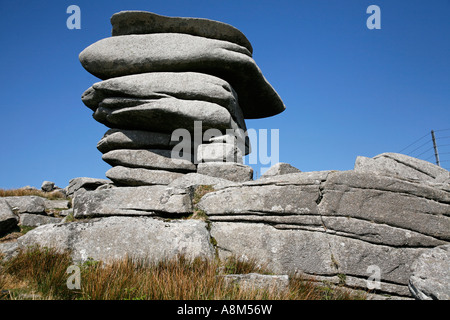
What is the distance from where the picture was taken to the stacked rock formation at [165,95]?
38.2 feet

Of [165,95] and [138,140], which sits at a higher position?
[165,95]

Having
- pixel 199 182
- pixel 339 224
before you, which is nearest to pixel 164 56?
pixel 199 182

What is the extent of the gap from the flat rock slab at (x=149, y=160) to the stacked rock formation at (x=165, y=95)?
0.12 ft

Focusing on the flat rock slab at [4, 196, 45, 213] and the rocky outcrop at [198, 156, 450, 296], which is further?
the flat rock slab at [4, 196, 45, 213]

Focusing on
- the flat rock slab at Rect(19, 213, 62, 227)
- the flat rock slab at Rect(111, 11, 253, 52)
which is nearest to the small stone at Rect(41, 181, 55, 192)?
the flat rock slab at Rect(19, 213, 62, 227)

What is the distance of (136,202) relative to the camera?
820 centimetres

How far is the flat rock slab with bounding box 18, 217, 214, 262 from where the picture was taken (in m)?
6.73

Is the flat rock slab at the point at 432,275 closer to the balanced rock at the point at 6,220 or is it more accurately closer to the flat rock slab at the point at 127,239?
the flat rock slab at the point at 127,239

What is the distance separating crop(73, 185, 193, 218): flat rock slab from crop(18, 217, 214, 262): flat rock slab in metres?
0.55

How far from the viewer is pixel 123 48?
12.7 metres

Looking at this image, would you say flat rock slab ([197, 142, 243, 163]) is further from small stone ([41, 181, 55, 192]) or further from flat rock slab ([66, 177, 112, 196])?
small stone ([41, 181, 55, 192])

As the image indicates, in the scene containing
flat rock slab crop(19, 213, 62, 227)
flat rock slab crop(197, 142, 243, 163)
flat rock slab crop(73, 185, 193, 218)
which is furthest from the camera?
flat rock slab crop(19, 213, 62, 227)

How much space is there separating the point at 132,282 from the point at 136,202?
3.36 meters

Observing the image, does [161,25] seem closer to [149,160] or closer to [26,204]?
[149,160]
